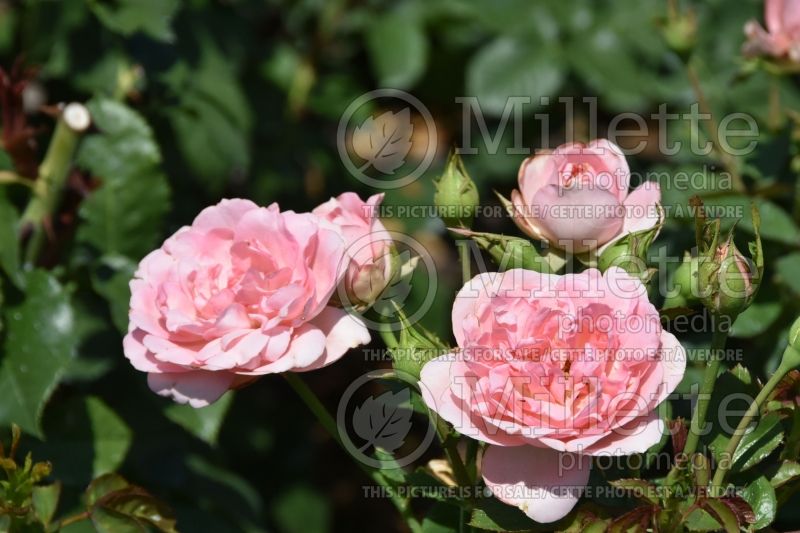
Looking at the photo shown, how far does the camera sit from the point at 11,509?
0.84 meters

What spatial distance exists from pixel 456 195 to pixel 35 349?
52 cm

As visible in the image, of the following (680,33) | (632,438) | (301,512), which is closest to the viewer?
(632,438)

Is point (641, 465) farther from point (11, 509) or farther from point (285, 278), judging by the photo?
point (11, 509)

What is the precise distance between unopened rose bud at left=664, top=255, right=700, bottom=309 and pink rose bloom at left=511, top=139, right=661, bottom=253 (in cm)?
4

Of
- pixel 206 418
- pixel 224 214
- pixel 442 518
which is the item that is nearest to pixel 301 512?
pixel 206 418

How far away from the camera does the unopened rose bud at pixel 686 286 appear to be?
78 centimetres

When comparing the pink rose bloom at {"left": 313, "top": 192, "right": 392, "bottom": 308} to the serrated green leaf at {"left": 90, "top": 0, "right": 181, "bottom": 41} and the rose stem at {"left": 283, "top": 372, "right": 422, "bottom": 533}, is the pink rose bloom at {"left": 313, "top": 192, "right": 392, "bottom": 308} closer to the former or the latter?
the rose stem at {"left": 283, "top": 372, "right": 422, "bottom": 533}

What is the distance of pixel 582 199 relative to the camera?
0.79 m

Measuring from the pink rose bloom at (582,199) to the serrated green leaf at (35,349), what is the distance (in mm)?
538

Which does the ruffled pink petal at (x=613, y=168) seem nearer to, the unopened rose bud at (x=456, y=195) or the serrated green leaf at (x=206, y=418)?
the unopened rose bud at (x=456, y=195)

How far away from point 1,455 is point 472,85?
1.08 m

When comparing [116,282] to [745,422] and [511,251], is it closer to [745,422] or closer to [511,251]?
[511,251]

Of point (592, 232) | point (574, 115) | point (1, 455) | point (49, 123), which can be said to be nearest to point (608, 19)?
point (574, 115)

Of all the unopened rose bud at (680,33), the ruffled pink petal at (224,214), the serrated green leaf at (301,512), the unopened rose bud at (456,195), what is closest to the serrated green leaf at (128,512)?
the ruffled pink petal at (224,214)
